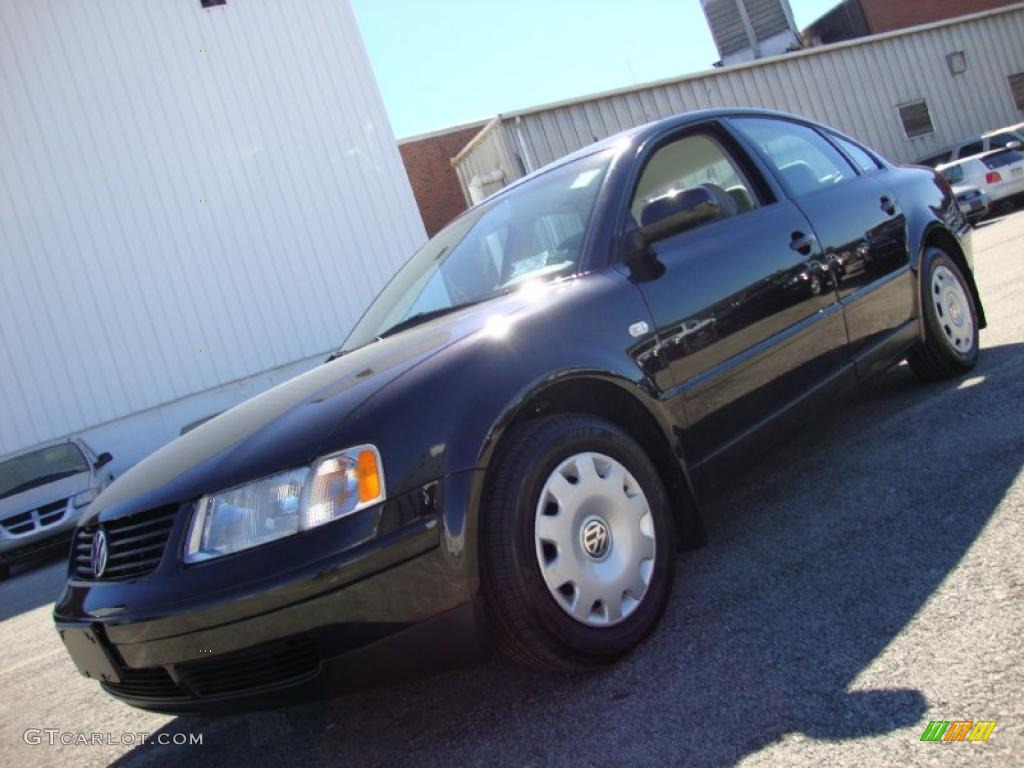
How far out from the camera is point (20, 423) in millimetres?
13203

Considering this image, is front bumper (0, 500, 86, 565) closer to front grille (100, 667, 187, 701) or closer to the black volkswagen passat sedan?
the black volkswagen passat sedan

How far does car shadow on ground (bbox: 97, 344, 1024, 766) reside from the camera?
73.4 inches

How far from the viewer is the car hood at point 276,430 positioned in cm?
204

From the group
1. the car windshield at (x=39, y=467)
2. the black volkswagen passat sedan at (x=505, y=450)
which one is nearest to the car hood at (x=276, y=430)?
the black volkswagen passat sedan at (x=505, y=450)

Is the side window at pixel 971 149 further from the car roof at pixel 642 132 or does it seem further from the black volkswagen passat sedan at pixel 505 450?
the black volkswagen passat sedan at pixel 505 450

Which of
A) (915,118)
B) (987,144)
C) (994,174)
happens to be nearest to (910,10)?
(915,118)

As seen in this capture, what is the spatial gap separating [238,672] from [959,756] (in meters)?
1.54

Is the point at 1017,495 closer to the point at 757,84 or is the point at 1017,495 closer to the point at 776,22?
the point at 757,84

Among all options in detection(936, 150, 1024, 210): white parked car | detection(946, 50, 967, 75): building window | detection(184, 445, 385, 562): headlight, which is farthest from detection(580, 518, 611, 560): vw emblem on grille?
detection(946, 50, 967, 75): building window

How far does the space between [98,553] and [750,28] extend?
24374 mm

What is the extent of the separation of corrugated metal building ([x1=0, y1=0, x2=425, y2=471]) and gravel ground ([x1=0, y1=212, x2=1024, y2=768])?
428 inches

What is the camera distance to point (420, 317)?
308cm

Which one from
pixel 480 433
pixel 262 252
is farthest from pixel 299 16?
pixel 480 433

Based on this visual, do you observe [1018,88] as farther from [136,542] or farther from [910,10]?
[136,542]
